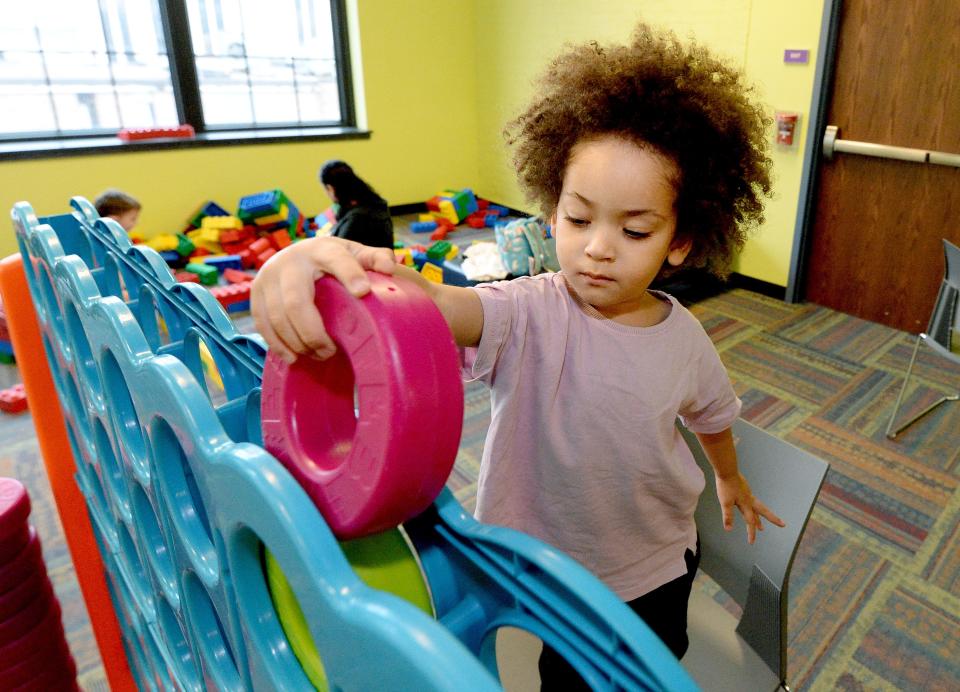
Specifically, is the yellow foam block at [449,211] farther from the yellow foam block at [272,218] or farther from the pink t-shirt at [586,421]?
the pink t-shirt at [586,421]

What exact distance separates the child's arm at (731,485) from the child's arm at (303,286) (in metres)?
0.63

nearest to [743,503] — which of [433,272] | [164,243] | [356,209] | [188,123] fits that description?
[356,209]

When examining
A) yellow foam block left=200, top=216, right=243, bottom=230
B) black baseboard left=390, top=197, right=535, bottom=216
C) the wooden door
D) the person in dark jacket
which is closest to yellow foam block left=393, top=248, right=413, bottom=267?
the person in dark jacket

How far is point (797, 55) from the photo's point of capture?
3.03 meters

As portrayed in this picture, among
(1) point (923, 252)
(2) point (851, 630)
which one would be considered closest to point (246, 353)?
(2) point (851, 630)

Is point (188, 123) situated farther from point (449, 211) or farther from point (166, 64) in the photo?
point (449, 211)

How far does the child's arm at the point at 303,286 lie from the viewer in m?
0.39

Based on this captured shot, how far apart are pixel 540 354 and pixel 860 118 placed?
2.91 metres

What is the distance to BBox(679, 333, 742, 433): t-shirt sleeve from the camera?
2.67ft

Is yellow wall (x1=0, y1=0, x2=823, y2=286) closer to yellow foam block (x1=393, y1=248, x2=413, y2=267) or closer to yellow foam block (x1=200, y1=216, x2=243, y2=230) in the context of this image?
yellow foam block (x1=200, y1=216, x2=243, y2=230)

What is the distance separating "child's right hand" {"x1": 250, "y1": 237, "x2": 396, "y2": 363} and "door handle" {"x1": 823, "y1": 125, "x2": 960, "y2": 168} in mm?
3039

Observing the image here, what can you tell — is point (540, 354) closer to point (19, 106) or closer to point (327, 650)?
point (327, 650)

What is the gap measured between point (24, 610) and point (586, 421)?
108 cm

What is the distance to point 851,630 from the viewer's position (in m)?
1.49
